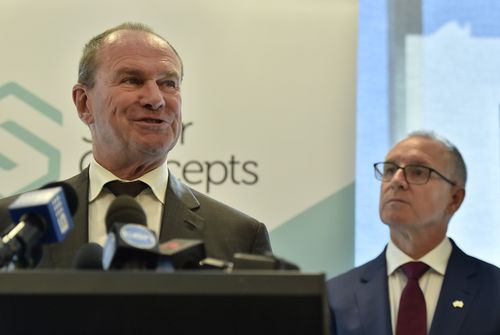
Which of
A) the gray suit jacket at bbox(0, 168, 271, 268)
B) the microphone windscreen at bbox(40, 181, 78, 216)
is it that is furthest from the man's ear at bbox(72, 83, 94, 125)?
the microphone windscreen at bbox(40, 181, 78, 216)

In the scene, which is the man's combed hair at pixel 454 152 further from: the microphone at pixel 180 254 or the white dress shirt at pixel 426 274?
the microphone at pixel 180 254

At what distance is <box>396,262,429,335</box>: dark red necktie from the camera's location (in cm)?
320

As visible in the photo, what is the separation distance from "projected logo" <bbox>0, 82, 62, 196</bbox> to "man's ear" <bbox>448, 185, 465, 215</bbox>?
1.66 m

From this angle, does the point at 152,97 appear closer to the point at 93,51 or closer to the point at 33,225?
the point at 93,51

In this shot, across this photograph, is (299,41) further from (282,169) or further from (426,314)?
(426,314)

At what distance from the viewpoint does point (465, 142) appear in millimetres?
3773

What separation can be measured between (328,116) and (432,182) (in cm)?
53

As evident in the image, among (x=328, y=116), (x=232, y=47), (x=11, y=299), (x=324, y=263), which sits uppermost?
(x=232, y=47)

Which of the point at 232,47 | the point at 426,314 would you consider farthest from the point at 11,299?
the point at 232,47

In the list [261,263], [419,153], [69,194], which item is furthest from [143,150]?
[419,153]

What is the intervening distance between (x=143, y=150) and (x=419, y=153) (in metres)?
1.60

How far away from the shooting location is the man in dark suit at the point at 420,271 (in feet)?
10.5

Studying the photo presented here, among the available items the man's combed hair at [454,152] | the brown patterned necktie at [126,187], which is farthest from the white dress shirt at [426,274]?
the brown patterned necktie at [126,187]

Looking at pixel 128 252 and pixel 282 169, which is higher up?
pixel 282 169
